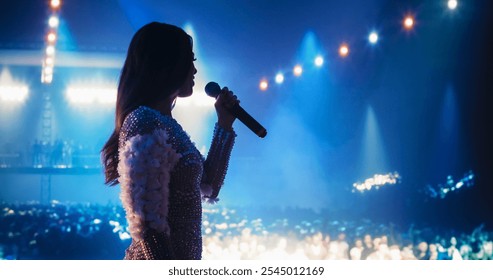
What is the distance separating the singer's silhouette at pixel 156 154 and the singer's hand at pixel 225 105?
21 centimetres

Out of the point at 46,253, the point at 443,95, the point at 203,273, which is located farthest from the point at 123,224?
the point at 443,95

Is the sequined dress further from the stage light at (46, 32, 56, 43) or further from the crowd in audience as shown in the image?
the stage light at (46, 32, 56, 43)

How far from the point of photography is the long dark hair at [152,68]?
102cm

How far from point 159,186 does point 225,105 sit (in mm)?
425

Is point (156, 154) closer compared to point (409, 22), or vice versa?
point (156, 154)

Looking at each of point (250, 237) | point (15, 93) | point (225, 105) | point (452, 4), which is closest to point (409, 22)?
point (452, 4)

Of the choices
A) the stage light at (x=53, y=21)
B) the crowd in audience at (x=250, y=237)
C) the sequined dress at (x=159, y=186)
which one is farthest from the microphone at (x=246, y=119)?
the stage light at (x=53, y=21)

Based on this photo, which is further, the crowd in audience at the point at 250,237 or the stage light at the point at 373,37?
the stage light at the point at 373,37

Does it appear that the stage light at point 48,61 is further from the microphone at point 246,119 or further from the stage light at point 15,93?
the microphone at point 246,119

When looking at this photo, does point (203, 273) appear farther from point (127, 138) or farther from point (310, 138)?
point (310, 138)

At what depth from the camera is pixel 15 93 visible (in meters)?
8.27

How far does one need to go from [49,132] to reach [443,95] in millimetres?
6503

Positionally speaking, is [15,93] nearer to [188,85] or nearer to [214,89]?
[214,89]

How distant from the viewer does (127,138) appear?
3.19 feet
